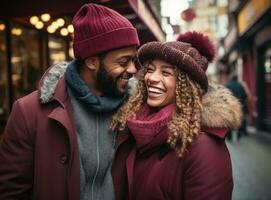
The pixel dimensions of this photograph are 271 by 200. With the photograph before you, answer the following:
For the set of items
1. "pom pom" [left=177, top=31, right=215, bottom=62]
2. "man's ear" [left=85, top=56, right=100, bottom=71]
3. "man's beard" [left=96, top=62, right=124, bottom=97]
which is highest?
"pom pom" [left=177, top=31, right=215, bottom=62]

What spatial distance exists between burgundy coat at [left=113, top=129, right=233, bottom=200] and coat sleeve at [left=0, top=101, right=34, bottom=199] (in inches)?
24.6

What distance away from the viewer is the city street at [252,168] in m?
6.55

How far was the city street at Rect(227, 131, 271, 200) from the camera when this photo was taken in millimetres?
6547

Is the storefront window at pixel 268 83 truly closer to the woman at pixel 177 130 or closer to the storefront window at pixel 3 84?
the storefront window at pixel 3 84

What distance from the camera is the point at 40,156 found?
2566 millimetres

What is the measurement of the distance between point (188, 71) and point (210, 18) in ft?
156

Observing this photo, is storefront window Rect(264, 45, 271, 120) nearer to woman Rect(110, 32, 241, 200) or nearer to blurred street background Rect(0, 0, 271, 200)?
blurred street background Rect(0, 0, 271, 200)

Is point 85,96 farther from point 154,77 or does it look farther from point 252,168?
point 252,168

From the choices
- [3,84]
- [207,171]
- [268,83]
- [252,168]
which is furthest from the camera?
[268,83]

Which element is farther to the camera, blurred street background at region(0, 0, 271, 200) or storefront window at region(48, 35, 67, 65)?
storefront window at region(48, 35, 67, 65)

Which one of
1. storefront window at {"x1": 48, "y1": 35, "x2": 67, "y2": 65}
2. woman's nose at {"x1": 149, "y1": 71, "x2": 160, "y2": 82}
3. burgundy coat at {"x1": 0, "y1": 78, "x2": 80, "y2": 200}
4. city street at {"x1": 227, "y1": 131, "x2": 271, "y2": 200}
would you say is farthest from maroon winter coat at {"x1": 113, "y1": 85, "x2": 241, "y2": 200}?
storefront window at {"x1": 48, "y1": 35, "x2": 67, "y2": 65}

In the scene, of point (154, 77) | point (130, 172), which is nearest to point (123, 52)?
point (154, 77)

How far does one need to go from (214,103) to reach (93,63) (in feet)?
3.14

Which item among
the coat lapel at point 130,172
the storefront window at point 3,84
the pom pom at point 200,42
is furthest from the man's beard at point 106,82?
the storefront window at point 3,84
